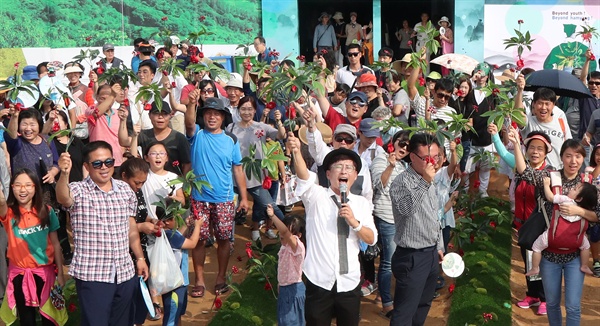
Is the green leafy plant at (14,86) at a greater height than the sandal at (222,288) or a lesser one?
greater

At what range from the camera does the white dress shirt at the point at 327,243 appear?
6.04 metres

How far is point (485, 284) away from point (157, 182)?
147 inches

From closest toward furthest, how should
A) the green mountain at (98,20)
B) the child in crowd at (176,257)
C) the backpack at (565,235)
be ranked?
the backpack at (565,235) → the child in crowd at (176,257) → the green mountain at (98,20)

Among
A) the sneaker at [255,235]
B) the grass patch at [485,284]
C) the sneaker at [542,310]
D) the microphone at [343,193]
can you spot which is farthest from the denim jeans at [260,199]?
the microphone at [343,193]

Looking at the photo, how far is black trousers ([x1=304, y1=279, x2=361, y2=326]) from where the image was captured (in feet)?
19.9

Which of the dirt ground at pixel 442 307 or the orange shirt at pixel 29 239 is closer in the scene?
the orange shirt at pixel 29 239

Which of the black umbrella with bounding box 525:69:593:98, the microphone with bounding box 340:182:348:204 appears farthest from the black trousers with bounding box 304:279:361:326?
the black umbrella with bounding box 525:69:593:98

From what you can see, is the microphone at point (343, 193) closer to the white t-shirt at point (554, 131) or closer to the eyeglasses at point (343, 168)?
the eyeglasses at point (343, 168)

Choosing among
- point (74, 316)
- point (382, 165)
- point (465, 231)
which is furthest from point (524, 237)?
point (74, 316)

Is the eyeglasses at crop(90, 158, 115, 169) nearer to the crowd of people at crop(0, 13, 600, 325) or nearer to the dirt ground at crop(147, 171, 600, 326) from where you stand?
the crowd of people at crop(0, 13, 600, 325)

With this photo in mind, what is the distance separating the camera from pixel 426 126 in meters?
6.95

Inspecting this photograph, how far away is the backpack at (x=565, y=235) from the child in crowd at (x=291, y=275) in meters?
2.03

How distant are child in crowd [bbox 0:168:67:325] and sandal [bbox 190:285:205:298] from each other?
1.75m

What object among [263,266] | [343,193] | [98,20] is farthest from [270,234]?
[98,20]
